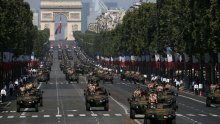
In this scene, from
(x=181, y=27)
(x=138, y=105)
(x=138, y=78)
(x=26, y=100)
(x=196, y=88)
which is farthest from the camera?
(x=138, y=78)

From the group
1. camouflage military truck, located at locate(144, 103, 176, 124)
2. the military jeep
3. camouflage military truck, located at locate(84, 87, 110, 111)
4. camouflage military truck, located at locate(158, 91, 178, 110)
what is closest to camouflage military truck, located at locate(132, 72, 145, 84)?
the military jeep

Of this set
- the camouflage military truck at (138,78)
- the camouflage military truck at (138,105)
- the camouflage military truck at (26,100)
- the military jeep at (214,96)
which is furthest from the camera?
the camouflage military truck at (138,78)

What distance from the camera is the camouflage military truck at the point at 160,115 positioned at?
152ft

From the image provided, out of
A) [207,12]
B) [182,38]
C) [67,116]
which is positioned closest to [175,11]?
[182,38]

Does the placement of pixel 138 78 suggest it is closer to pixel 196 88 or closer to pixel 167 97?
pixel 196 88

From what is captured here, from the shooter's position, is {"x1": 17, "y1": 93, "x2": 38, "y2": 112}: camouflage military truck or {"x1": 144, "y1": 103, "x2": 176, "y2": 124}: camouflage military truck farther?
{"x1": 17, "y1": 93, "x2": 38, "y2": 112}: camouflage military truck

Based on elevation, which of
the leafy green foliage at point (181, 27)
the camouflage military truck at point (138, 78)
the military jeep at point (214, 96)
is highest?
the leafy green foliage at point (181, 27)

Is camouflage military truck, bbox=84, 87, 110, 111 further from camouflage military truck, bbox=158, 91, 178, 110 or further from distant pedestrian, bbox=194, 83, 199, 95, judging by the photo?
distant pedestrian, bbox=194, 83, 199, 95

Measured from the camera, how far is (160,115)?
152 feet

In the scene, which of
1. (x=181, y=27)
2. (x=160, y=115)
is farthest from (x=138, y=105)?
(x=181, y=27)

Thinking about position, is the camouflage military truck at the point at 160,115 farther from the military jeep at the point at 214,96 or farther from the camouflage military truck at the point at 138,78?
the camouflage military truck at the point at 138,78

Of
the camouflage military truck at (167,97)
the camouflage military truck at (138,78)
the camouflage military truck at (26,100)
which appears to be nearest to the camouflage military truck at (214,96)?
the camouflage military truck at (167,97)

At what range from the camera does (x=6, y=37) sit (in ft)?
373

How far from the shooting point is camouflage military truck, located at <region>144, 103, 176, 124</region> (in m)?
46.4
